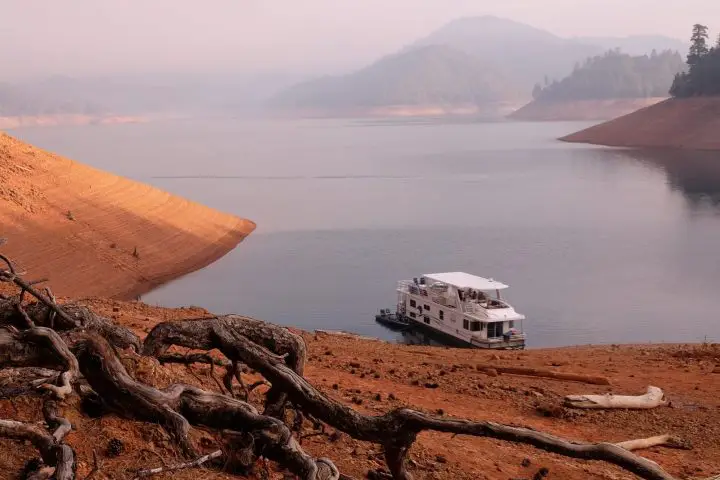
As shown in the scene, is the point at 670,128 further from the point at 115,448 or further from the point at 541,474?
the point at 115,448

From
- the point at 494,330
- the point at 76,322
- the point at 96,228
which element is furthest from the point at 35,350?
the point at 96,228

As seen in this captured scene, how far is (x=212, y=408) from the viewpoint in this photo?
636 cm

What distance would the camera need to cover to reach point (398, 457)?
6.60 metres

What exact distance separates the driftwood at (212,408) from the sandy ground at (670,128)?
136199 mm

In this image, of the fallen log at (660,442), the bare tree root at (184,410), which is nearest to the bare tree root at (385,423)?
the bare tree root at (184,410)

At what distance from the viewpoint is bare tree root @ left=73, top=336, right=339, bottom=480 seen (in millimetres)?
6035

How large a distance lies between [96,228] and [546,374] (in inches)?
1680

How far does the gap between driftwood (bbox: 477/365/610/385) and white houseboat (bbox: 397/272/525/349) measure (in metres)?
16.1

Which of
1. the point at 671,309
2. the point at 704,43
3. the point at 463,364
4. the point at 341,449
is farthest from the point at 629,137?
the point at 341,449

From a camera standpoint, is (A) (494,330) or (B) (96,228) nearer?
(A) (494,330)

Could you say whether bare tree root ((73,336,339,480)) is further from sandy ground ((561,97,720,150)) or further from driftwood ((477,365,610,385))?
sandy ground ((561,97,720,150))

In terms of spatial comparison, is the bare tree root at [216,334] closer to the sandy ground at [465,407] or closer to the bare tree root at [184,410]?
the sandy ground at [465,407]

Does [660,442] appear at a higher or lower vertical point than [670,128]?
lower

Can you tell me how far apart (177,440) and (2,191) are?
50969 mm
